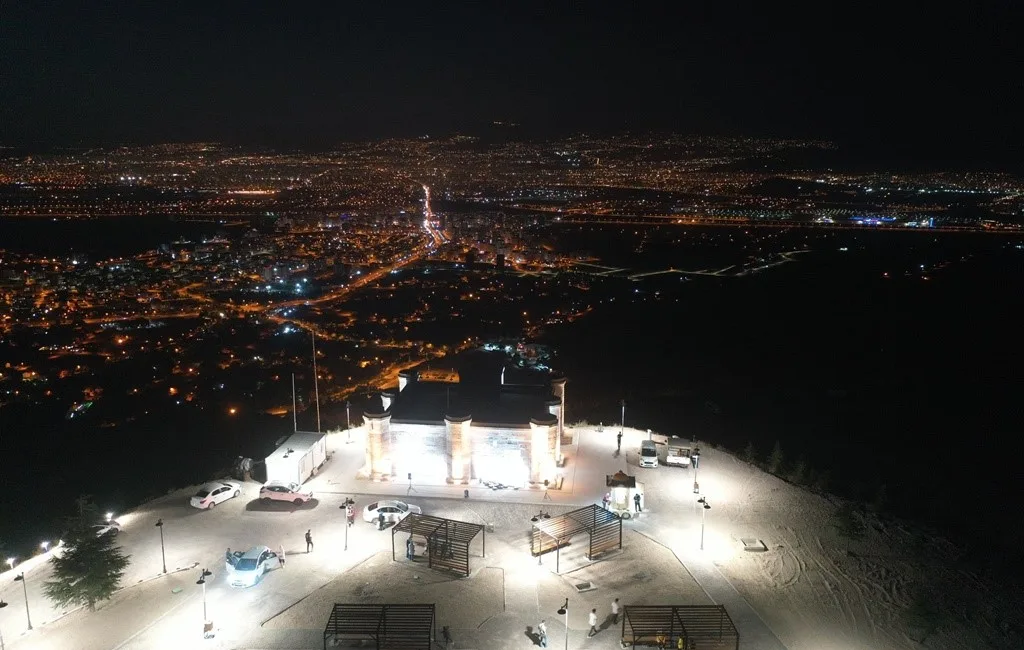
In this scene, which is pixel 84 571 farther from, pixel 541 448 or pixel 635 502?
pixel 635 502

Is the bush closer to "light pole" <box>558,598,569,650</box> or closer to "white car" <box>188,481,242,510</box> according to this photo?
"light pole" <box>558,598,569,650</box>

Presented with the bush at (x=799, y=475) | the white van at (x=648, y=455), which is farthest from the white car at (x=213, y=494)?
the bush at (x=799, y=475)

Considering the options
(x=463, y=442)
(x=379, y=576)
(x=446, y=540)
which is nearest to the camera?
(x=379, y=576)

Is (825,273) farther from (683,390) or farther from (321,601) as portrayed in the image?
(321,601)

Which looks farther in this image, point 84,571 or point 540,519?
point 540,519

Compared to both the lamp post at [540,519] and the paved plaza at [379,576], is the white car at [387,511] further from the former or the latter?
the lamp post at [540,519]

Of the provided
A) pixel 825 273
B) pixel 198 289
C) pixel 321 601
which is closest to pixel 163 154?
pixel 198 289

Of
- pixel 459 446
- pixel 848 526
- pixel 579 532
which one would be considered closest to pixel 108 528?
pixel 459 446
